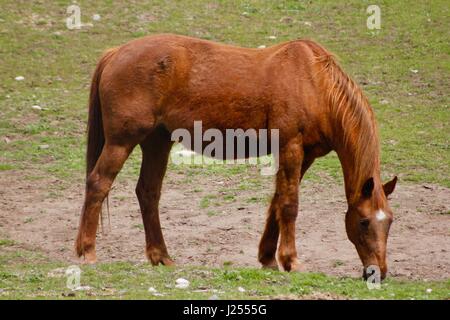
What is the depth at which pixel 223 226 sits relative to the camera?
34.2 ft

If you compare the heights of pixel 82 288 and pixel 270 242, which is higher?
pixel 82 288

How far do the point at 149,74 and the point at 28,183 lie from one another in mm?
3569

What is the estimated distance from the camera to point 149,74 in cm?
863

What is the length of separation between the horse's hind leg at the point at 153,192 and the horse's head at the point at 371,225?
1923mm

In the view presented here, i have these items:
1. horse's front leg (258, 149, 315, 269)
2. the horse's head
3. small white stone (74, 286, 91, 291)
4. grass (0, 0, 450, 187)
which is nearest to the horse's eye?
the horse's head

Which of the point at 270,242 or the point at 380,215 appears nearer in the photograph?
the point at 380,215

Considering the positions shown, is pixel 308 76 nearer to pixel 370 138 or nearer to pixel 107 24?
pixel 370 138

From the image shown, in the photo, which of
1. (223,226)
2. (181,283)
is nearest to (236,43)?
(223,226)

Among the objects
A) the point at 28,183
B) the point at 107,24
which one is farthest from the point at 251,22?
the point at 28,183

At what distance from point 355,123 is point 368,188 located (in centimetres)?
59

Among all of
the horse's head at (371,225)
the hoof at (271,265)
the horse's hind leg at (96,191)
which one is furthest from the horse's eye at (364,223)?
the horse's hind leg at (96,191)

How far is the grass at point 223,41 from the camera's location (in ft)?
25.1

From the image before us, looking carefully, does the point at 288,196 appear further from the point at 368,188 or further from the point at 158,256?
the point at 158,256

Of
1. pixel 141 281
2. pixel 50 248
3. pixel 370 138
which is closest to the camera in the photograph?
pixel 141 281
